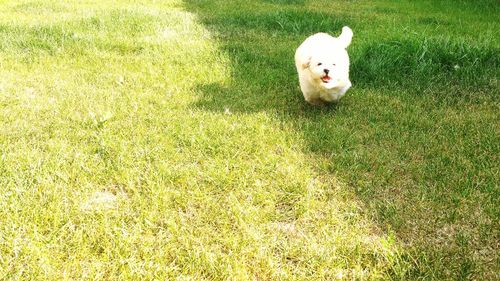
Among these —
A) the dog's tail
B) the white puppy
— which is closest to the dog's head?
the white puppy

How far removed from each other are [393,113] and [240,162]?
150 cm

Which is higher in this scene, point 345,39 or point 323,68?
point 345,39

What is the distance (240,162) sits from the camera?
2.94m

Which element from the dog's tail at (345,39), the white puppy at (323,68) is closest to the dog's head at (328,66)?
the white puppy at (323,68)

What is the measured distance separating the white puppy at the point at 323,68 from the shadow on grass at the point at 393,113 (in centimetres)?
22

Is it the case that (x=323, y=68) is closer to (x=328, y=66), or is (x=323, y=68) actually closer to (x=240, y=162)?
(x=328, y=66)

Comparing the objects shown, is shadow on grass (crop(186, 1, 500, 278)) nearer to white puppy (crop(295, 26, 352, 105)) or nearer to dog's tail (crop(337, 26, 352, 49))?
white puppy (crop(295, 26, 352, 105))

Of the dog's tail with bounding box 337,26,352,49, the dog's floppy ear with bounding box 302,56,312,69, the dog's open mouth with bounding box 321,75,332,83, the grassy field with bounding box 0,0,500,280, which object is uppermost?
the dog's tail with bounding box 337,26,352,49

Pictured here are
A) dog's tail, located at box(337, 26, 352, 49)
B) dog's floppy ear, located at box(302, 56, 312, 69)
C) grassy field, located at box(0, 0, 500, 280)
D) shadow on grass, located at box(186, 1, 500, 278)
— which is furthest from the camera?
dog's tail, located at box(337, 26, 352, 49)

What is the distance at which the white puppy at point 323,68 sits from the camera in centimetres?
326

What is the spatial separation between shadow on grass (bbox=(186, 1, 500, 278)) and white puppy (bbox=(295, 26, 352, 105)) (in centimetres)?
22

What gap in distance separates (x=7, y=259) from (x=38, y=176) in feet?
2.33

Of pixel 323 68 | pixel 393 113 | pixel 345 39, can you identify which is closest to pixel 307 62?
pixel 323 68

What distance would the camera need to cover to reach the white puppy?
326 centimetres
